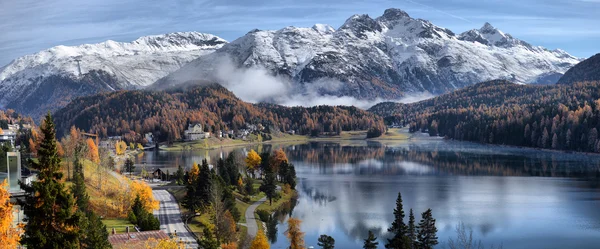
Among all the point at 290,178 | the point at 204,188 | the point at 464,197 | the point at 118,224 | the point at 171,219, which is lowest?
the point at 464,197

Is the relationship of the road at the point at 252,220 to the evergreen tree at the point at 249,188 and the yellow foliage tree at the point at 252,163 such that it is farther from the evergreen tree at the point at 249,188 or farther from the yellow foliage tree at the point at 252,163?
the yellow foliage tree at the point at 252,163

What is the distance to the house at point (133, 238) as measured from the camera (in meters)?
44.0

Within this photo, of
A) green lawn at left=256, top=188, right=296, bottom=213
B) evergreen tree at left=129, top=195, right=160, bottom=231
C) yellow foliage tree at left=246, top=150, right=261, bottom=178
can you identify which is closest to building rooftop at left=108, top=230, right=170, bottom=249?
evergreen tree at left=129, top=195, right=160, bottom=231

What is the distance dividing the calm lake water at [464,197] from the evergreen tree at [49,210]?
31.7m

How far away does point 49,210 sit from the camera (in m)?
25.7

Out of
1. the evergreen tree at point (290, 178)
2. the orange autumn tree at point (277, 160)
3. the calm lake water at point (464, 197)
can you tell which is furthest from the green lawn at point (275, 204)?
the orange autumn tree at point (277, 160)

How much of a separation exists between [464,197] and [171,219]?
42.1 m

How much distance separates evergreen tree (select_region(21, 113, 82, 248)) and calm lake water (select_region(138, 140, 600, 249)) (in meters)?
31.7

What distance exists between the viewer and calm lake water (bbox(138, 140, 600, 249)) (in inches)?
2370

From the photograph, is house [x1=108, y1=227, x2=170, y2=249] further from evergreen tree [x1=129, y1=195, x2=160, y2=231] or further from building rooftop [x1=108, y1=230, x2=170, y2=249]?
evergreen tree [x1=129, y1=195, x2=160, y2=231]

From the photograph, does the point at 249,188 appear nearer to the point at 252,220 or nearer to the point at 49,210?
the point at 252,220

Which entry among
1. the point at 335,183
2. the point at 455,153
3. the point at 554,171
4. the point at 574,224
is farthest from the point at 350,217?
the point at 455,153

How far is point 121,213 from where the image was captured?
60469 millimetres

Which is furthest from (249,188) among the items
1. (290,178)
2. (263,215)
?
(263,215)
